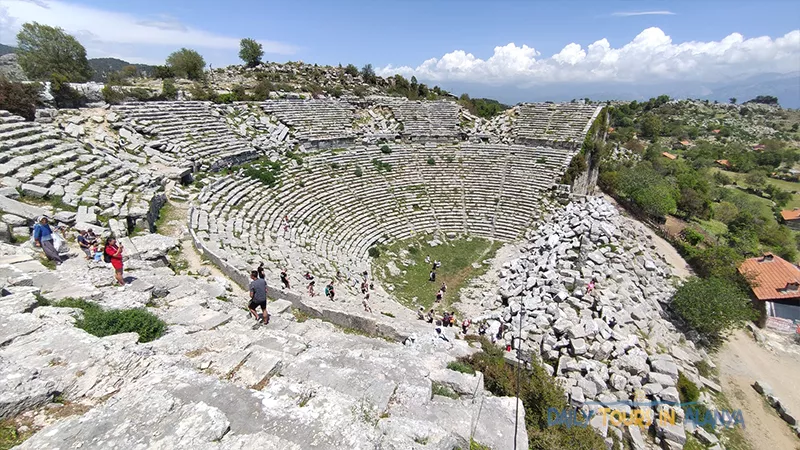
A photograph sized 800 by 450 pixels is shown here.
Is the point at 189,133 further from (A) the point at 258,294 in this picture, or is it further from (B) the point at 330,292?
(A) the point at 258,294

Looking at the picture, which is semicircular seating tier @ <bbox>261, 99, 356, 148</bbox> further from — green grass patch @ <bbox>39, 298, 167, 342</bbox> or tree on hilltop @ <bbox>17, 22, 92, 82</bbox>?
green grass patch @ <bbox>39, 298, 167, 342</bbox>

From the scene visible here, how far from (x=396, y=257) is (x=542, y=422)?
14.0 meters

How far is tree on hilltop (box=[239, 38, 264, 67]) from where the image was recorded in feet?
157

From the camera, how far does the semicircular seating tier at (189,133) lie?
20266 millimetres

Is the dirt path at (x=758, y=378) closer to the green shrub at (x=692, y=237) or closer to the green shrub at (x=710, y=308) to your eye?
the green shrub at (x=710, y=308)

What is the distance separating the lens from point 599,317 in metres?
12.6

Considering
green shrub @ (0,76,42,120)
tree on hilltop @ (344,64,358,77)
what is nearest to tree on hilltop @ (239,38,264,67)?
tree on hilltop @ (344,64,358,77)

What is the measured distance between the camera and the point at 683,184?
123ft

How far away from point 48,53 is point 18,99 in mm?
17458

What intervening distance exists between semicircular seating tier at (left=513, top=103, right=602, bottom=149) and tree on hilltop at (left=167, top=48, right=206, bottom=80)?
1273 inches

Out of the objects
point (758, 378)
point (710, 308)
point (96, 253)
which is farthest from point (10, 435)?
point (758, 378)

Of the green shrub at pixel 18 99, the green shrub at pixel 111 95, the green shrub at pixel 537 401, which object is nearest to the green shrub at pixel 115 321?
the green shrub at pixel 537 401

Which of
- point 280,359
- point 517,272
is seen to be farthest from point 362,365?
point 517,272

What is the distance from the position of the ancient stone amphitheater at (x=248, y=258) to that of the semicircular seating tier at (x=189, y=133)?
138mm
